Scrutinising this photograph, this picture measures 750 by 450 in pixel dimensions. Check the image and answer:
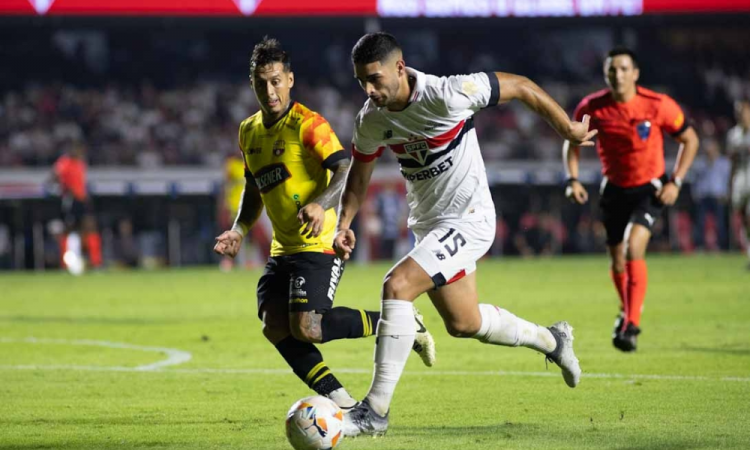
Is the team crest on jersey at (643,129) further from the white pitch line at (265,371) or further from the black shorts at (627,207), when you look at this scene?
the white pitch line at (265,371)

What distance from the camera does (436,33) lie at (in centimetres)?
3609

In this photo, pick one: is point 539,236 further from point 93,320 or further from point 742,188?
point 93,320

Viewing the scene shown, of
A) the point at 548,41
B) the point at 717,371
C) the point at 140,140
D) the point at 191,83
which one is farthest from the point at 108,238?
the point at 717,371

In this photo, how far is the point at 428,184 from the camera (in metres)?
6.23

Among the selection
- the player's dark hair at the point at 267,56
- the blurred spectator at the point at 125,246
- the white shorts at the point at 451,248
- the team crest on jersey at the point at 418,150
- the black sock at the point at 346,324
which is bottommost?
the blurred spectator at the point at 125,246

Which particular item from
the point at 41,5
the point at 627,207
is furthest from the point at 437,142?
the point at 41,5

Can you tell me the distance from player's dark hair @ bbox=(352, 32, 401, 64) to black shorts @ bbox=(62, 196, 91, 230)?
17935 mm

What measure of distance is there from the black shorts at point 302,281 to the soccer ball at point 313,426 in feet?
3.68

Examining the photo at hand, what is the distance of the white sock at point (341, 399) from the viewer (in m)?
6.32

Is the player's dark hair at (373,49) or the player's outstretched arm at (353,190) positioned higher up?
the player's dark hair at (373,49)

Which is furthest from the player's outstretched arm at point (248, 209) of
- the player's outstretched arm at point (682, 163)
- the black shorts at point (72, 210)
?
the black shorts at point (72, 210)

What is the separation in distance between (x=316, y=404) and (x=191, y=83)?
1165 inches

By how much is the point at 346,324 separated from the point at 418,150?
1224 millimetres

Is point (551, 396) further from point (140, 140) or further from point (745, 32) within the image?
point (745, 32)
